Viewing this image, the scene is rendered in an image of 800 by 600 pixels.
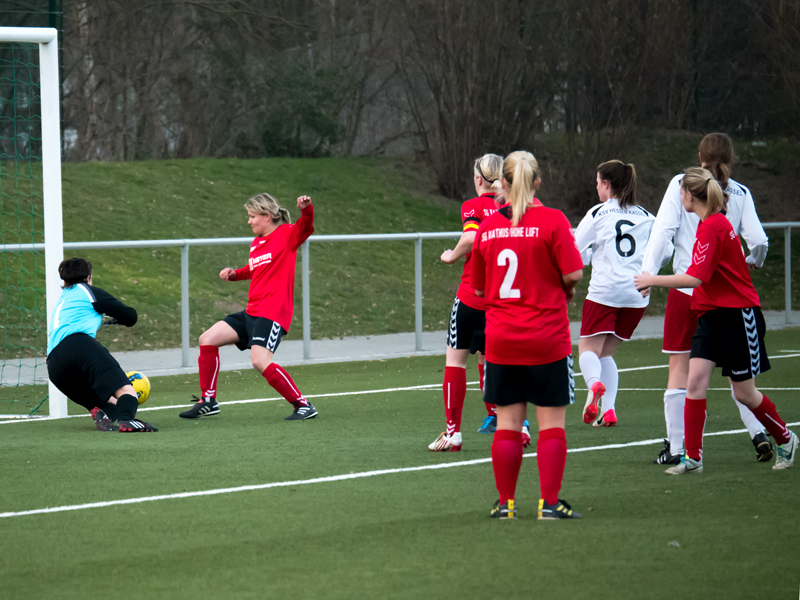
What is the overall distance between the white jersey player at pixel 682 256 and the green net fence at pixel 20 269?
5589mm

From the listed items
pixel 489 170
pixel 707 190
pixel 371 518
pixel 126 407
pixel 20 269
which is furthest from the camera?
pixel 20 269

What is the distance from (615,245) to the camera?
8.43 metres

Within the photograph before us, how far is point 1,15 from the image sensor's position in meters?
19.0

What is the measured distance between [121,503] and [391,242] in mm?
15426

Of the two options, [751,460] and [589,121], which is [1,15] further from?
[751,460]

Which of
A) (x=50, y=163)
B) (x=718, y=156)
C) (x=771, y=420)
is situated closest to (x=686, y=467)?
(x=771, y=420)

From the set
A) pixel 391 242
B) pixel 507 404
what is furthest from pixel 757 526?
pixel 391 242

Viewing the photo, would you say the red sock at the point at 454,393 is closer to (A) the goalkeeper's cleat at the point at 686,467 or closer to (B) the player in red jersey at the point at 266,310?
(A) the goalkeeper's cleat at the point at 686,467

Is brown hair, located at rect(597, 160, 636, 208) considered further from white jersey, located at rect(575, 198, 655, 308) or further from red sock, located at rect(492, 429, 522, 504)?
red sock, located at rect(492, 429, 522, 504)

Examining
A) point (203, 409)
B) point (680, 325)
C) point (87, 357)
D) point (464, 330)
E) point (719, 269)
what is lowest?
point (203, 409)

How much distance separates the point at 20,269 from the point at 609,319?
7.20 m

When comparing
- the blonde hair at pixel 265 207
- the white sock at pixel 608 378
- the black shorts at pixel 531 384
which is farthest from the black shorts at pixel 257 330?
the black shorts at pixel 531 384

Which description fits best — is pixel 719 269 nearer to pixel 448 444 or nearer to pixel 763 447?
pixel 763 447

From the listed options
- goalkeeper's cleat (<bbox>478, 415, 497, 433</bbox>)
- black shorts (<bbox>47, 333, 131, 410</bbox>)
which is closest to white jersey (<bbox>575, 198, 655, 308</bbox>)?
goalkeeper's cleat (<bbox>478, 415, 497, 433</bbox>)
